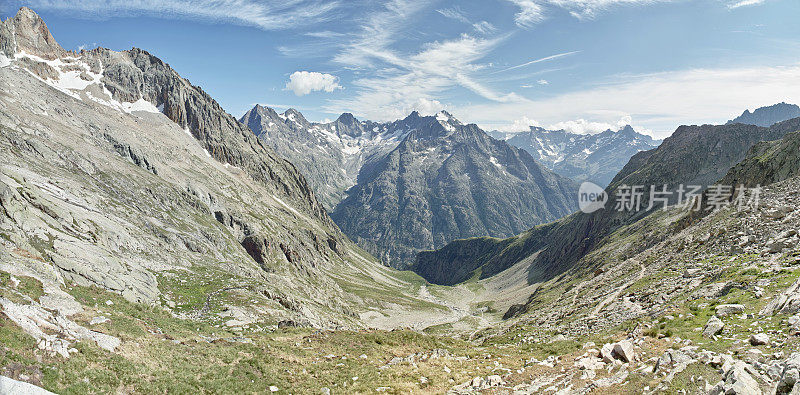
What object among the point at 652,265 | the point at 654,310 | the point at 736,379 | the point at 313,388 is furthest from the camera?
the point at 652,265

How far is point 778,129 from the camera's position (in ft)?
648

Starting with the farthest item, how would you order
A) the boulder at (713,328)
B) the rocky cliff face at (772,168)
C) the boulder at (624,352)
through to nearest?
the rocky cliff face at (772,168), the boulder at (713,328), the boulder at (624,352)

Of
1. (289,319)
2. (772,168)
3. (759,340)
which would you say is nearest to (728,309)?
(759,340)

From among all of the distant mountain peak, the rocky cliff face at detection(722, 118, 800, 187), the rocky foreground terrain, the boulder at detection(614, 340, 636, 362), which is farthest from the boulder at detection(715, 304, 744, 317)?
the distant mountain peak

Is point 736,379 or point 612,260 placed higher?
point 736,379

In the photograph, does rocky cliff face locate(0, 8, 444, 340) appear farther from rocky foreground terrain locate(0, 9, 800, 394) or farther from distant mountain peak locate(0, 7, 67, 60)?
distant mountain peak locate(0, 7, 67, 60)

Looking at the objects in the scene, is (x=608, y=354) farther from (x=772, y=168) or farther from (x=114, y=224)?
(x=772, y=168)

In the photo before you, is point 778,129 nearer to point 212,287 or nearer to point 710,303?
point 710,303

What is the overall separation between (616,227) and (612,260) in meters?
72.2

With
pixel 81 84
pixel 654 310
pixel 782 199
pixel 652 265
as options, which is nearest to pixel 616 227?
pixel 652 265

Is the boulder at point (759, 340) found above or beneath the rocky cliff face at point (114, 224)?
beneath

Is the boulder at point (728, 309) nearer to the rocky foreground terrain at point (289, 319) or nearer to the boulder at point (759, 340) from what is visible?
the rocky foreground terrain at point (289, 319)

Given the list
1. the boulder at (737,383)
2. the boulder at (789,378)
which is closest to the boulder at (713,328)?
the boulder at (737,383)
